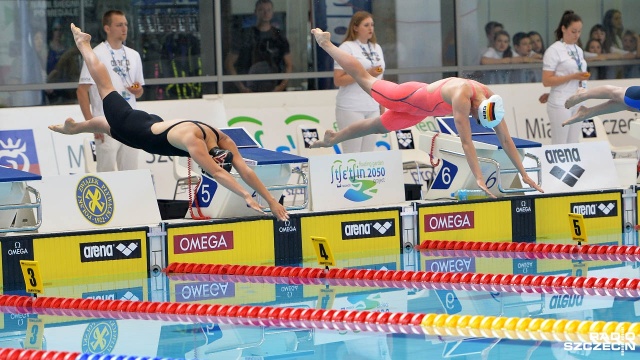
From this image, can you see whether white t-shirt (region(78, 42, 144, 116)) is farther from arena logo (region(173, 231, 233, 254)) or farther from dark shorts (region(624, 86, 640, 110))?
dark shorts (region(624, 86, 640, 110))

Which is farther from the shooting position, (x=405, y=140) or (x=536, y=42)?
(x=536, y=42)

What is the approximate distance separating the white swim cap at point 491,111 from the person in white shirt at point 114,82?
340 cm

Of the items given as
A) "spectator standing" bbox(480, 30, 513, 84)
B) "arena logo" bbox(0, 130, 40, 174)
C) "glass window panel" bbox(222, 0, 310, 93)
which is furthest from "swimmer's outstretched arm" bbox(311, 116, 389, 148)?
"spectator standing" bbox(480, 30, 513, 84)

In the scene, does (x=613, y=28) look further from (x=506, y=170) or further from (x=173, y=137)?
(x=173, y=137)

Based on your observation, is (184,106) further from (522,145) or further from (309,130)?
(522,145)

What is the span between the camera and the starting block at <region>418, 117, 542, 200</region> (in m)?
11.0

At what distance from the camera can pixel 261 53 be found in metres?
14.2

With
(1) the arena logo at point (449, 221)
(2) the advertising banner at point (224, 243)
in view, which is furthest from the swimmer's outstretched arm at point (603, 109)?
(2) the advertising banner at point (224, 243)

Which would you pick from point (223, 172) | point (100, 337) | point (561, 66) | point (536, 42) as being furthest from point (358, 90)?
point (536, 42)

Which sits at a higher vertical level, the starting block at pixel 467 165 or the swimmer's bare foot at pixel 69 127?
the swimmer's bare foot at pixel 69 127

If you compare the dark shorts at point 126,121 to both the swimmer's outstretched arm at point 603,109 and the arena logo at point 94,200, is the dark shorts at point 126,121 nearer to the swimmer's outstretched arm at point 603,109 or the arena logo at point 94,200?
the arena logo at point 94,200

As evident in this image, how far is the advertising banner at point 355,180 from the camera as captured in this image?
10469mm

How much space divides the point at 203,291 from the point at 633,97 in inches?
137

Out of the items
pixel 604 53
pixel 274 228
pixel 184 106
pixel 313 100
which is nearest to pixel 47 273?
pixel 274 228
